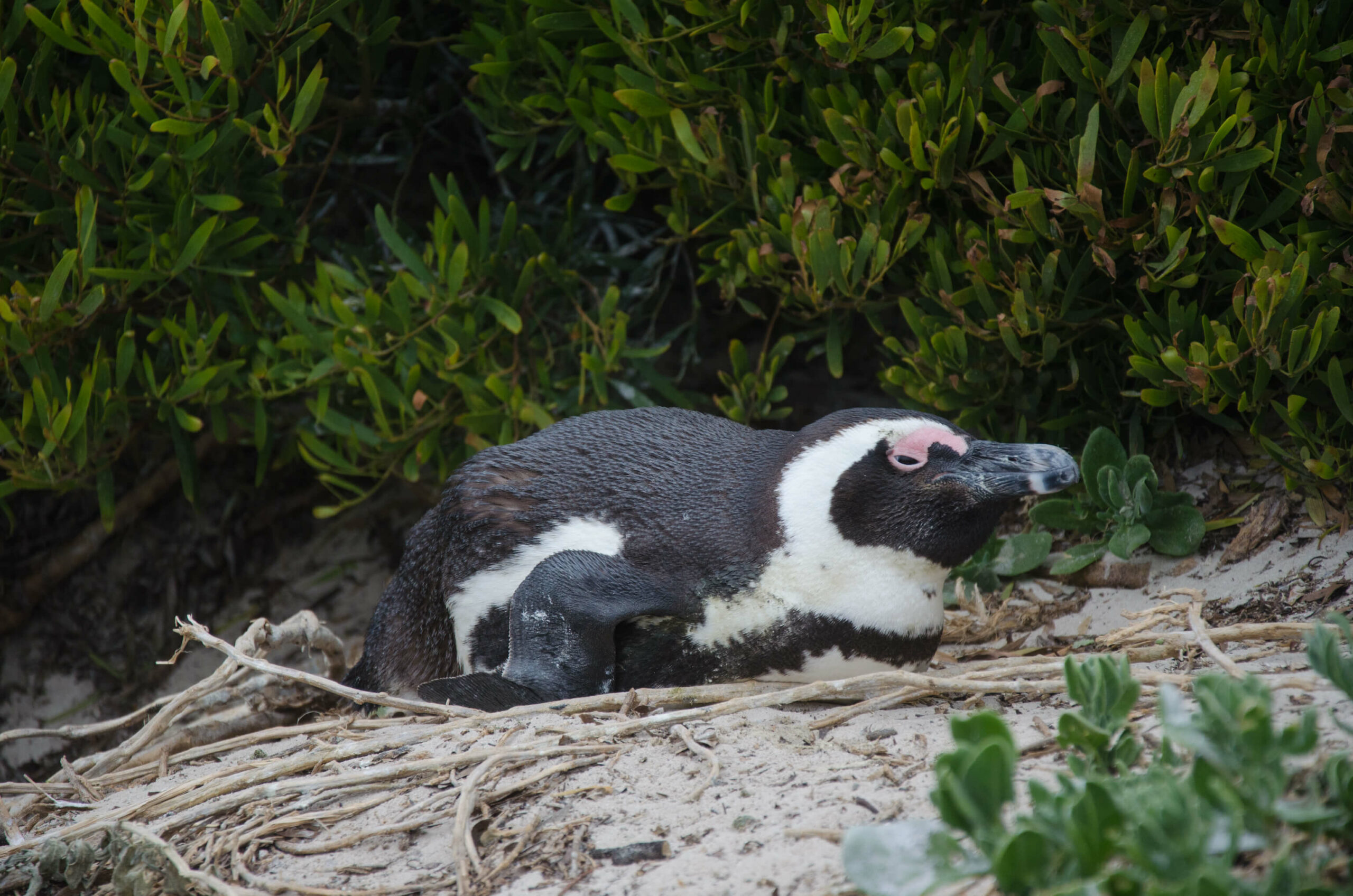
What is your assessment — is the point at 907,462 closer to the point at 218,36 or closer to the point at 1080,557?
the point at 1080,557

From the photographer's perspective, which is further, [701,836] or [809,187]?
[809,187]

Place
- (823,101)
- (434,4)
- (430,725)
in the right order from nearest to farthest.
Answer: (430,725)
(823,101)
(434,4)

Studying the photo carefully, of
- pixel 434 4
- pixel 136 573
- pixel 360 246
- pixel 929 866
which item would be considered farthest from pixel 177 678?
pixel 929 866

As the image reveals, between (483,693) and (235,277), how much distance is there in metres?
1.65

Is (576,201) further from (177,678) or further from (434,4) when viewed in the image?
(177,678)

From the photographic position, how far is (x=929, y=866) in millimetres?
1178

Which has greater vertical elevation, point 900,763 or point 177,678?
point 900,763

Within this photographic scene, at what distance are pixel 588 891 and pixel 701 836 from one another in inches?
6.8

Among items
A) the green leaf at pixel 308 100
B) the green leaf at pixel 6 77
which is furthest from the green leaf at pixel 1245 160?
the green leaf at pixel 6 77

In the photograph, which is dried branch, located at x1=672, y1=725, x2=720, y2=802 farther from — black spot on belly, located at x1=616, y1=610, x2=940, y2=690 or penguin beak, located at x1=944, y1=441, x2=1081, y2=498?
penguin beak, located at x1=944, y1=441, x2=1081, y2=498

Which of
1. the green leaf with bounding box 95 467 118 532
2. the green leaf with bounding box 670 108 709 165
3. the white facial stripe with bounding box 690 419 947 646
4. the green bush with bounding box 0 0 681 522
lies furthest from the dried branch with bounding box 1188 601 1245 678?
the green leaf with bounding box 95 467 118 532

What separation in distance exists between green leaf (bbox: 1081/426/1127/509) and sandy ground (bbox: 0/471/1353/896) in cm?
41

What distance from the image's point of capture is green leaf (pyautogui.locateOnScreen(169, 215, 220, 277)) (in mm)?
2906

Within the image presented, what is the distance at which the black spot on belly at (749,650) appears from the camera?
2.19 m
